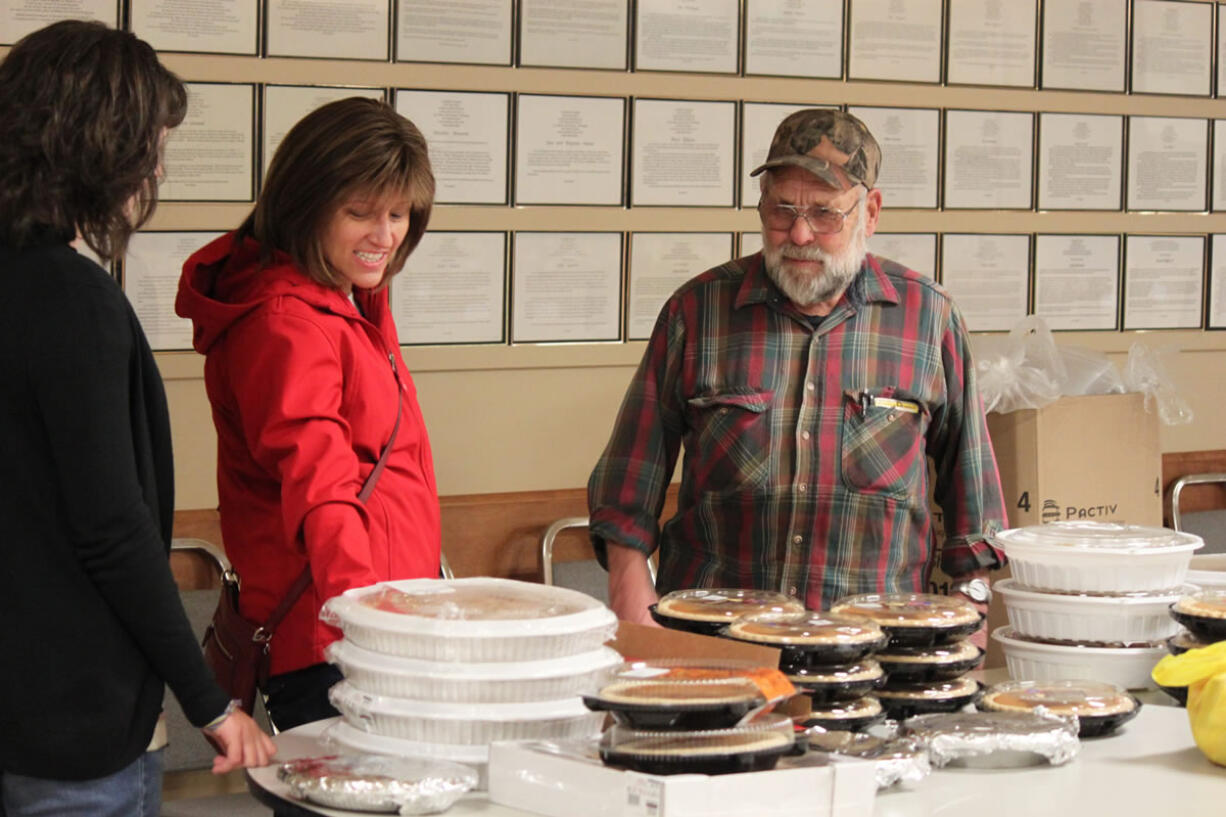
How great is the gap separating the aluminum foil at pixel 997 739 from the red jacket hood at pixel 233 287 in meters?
1.10

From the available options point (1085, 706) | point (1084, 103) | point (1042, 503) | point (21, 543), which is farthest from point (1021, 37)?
point (21, 543)

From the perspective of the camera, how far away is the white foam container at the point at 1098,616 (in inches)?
92.8

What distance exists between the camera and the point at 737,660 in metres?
1.88

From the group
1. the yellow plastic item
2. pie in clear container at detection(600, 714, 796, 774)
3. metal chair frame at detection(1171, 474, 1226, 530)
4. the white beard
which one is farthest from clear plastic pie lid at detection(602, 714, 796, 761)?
metal chair frame at detection(1171, 474, 1226, 530)

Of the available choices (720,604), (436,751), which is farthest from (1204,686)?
(436,751)

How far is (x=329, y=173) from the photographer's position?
7.68 ft

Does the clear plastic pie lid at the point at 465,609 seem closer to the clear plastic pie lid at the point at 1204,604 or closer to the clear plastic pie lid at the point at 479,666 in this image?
A: the clear plastic pie lid at the point at 479,666

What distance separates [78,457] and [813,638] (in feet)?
3.03

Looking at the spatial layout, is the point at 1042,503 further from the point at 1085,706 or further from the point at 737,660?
the point at 737,660

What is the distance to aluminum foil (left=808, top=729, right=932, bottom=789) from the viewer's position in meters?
1.78

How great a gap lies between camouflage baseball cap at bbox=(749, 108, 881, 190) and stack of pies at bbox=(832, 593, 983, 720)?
0.98 metres

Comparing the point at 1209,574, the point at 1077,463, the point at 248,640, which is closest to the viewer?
the point at 248,640

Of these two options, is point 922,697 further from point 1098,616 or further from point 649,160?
point 649,160

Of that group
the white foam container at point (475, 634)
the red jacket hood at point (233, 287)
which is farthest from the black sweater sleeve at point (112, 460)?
the red jacket hood at point (233, 287)
